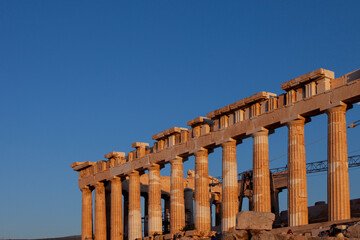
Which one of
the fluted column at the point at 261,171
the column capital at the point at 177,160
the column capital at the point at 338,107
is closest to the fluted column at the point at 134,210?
the column capital at the point at 177,160

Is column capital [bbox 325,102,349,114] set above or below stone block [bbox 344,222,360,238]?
above

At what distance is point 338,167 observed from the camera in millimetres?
39125

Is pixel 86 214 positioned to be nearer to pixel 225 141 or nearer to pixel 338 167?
pixel 225 141

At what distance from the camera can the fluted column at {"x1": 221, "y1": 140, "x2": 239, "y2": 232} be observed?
152 ft

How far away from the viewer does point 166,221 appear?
6562cm

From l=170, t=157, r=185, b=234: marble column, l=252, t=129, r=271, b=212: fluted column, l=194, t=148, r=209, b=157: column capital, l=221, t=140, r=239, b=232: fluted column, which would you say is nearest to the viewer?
l=252, t=129, r=271, b=212: fluted column

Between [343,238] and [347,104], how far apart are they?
14.1 meters

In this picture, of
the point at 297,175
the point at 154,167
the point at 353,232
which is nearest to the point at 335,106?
the point at 297,175

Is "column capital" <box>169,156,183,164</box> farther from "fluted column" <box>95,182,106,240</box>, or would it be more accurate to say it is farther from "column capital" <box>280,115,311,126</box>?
"column capital" <box>280,115,311,126</box>

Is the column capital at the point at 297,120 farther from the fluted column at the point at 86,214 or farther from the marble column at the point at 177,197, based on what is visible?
the fluted column at the point at 86,214

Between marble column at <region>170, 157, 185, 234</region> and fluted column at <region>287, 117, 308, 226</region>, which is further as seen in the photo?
marble column at <region>170, 157, 185, 234</region>

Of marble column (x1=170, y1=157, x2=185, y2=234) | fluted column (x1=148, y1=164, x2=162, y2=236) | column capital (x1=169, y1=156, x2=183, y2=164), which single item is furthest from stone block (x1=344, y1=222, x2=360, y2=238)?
fluted column (x1=148, y1=164, x2=162, y2=236)

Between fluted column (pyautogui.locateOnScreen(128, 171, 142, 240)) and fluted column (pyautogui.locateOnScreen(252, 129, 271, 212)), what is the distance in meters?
14.1

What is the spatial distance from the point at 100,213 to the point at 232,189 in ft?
55.2
